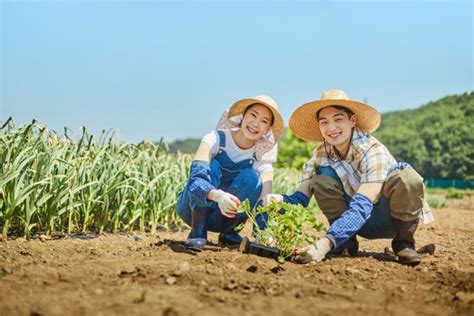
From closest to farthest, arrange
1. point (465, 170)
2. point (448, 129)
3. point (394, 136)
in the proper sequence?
point (465, 170) → point (448, 129) → point (394, 136)

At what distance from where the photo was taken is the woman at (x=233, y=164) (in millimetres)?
2941

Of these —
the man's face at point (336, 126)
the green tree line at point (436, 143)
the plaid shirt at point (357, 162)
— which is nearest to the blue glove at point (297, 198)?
the plaid shirt at point (357, 162)

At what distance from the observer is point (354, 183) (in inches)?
115

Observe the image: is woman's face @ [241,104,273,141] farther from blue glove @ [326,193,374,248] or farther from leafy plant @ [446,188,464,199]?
leafy plant @ [446,188,464,199]

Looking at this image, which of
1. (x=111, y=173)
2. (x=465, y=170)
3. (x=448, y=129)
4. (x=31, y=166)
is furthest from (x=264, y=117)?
(x=448, y=129)

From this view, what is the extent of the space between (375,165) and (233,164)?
2.91 ft

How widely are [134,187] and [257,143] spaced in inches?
47.7

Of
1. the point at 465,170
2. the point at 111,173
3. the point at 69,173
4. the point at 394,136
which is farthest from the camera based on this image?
the point at 394,136

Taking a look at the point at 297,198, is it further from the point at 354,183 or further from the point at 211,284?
the point at 211,284

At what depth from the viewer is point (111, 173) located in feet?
11.9

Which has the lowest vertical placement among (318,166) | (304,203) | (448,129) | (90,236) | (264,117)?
(90,236)

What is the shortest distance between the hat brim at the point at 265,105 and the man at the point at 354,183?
11 centimetres

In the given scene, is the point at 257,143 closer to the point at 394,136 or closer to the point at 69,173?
the point at 69,173

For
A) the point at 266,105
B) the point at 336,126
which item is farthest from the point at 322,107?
the point at 266,105
